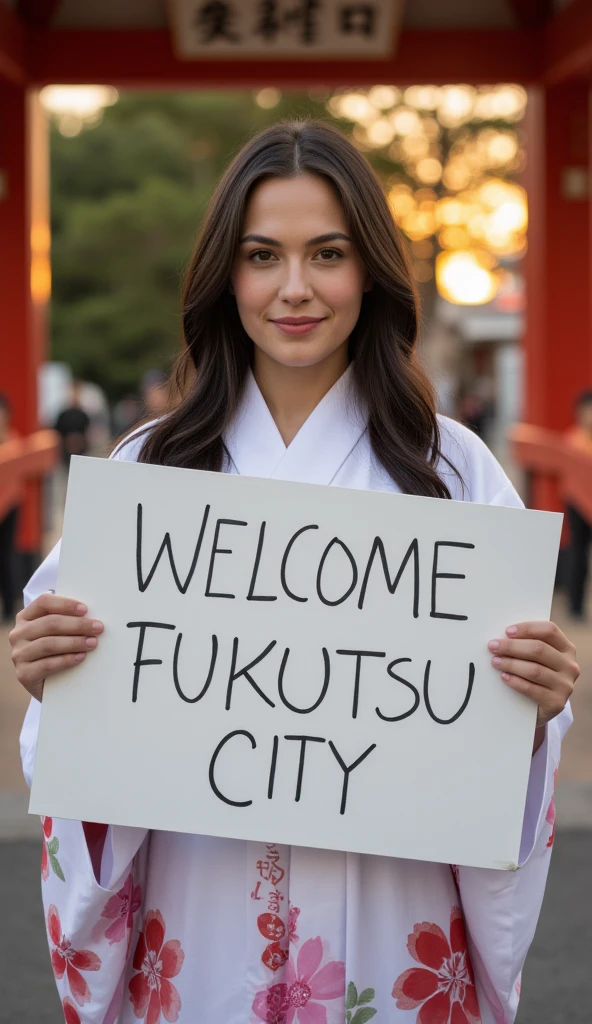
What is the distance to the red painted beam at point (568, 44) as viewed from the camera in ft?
19.8

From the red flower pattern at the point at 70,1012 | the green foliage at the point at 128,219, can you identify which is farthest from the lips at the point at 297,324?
the green foliage at the point at 128,219

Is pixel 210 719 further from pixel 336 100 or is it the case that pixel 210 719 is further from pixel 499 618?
pixel 336 100

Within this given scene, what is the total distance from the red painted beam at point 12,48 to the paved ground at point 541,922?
12.5ft

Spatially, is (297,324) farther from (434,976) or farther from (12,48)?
(12,48)

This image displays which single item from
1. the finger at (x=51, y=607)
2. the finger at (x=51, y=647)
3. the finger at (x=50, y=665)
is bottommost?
the finger at (x=50, y=665)

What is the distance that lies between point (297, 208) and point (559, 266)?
6.32m

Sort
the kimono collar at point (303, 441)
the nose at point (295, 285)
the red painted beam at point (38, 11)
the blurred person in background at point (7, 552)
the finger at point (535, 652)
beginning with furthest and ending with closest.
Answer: the red painted beam at point (38, 11)
the blurred person in background at point (7, 552)
the kimono collar at point (303, 441)
the nose at point (295, 285)
the finger at point (535, 652)

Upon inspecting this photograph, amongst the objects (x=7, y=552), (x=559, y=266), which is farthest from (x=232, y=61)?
(x=7, y=552)

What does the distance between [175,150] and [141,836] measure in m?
26.9

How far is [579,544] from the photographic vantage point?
6.71 m

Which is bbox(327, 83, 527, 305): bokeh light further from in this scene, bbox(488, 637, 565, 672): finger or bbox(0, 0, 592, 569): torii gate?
bbox(488, 637, 565, 672): finger

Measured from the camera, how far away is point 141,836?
154cm

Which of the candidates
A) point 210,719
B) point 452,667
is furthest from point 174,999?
point 452,667

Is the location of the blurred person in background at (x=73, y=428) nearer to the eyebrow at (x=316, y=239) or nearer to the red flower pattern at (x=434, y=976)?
the eyebrow at (x=316, y=239)
